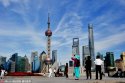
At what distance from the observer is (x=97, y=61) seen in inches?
784

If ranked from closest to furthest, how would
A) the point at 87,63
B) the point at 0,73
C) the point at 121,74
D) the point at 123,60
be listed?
the point at 87,63 < the point at 0,73 < the point at 121,74 < the point at 123,60

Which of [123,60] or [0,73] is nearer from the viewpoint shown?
[0,73]

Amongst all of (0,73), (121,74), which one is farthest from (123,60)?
(0,73)

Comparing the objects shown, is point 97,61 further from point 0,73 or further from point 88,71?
point 0,73

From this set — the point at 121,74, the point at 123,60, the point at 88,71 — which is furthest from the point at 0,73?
the point at 123,60

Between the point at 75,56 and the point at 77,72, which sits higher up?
the point at 75,56

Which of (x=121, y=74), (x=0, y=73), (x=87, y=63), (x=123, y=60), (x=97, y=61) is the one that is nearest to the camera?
(x=97, y=61)

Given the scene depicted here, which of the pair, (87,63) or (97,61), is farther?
(87,63)

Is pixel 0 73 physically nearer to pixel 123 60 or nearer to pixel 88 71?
pixel 88 71

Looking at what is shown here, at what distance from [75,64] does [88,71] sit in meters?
1.88

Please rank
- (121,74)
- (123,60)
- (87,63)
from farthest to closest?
(123,60) < (121,74) < (87,63)

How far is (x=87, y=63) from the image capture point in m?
21.6

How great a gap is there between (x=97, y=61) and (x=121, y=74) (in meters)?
25.1

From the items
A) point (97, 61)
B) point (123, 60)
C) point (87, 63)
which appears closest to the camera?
point (97, 61)
